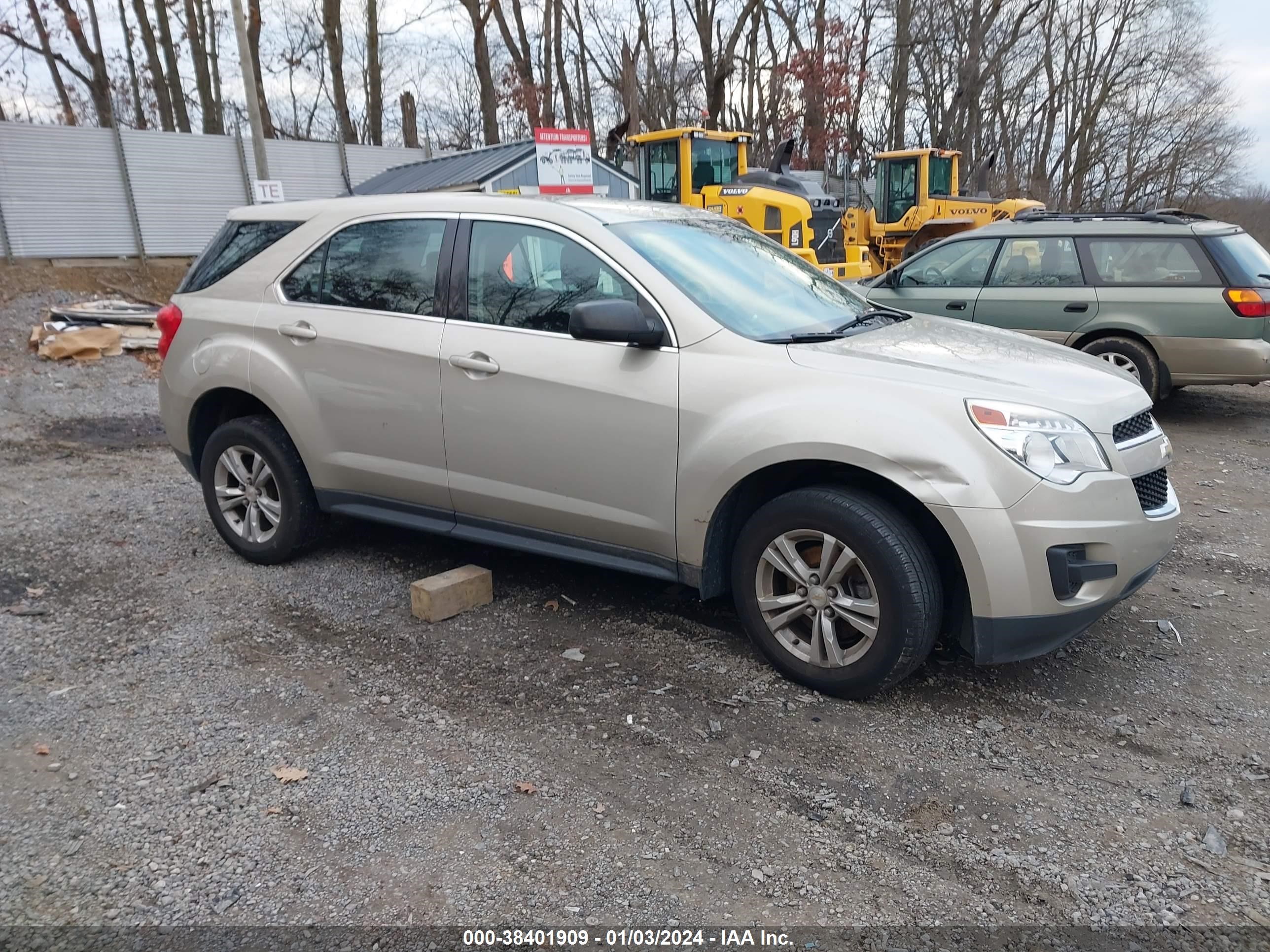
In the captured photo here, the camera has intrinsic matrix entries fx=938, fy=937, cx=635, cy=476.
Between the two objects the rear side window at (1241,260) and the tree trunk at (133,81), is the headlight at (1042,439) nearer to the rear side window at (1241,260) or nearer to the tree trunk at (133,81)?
the rear side window at (1241,260)

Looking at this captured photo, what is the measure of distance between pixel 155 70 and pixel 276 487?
28.8 m

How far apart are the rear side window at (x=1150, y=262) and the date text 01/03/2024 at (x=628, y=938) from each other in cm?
744

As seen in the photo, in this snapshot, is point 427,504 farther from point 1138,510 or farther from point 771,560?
point 1138,510

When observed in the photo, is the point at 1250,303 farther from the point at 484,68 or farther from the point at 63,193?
the point at 484,68

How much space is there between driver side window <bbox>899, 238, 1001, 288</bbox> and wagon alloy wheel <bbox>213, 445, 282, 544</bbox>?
6530 mm

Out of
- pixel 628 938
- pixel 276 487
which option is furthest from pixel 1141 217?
pixel 628 938

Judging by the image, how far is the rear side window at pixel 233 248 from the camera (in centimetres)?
488

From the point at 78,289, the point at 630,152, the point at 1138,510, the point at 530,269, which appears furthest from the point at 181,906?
the point at 630,152

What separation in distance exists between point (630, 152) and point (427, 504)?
1721 centimetres

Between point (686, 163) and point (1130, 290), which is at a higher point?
point (686, 163)

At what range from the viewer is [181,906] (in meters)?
2.54

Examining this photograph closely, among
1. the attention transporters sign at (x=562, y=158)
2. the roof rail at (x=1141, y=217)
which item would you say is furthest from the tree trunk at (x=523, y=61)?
the roof rail at (x=1141, y=217)

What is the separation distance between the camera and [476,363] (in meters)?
4.07

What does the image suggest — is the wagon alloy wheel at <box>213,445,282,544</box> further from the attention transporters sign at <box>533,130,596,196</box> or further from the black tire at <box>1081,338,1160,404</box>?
the attention transporters sign at <box>533,130,596,196</box>
